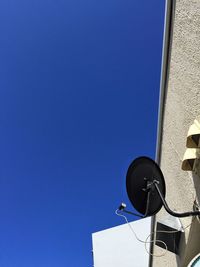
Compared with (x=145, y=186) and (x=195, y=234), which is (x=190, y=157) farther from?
(x=195, y=234)

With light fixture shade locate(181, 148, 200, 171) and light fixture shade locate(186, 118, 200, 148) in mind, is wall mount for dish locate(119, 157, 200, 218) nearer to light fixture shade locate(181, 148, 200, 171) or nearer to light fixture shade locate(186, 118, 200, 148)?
light fixture shade locate(181, 148, 200, 171)

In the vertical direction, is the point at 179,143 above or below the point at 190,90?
below

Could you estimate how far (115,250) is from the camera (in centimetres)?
763

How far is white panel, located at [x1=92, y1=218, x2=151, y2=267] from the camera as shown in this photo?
719cm

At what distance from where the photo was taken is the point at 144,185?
Result: 2.79 metres

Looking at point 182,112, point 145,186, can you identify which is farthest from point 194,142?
point 182,112

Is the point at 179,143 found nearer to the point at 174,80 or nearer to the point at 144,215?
the point at 174,80

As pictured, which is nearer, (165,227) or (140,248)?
(165,227)

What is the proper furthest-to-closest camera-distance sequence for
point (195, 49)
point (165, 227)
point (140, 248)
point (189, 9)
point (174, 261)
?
1. point (140, 248)
2. point (174, 261)
3. point (165, 227)
4. point (189, 9)
5. point (195, 49)

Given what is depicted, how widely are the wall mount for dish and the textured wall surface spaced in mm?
386

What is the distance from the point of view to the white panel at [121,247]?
7186 mm

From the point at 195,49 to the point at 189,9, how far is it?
532 millimetres

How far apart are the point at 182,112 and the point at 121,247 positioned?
569 centimetres

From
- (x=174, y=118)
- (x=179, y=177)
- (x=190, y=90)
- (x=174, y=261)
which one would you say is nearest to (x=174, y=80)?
(x=174, y=118)
